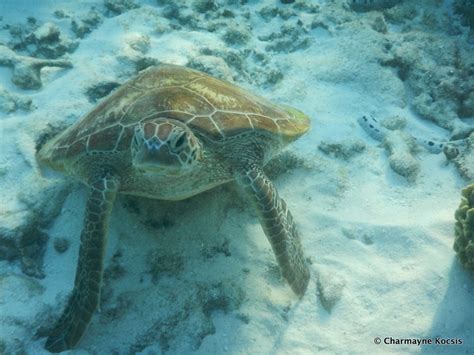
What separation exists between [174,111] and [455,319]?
260 centimetres

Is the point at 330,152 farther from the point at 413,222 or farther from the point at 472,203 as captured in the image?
the point at 472,203

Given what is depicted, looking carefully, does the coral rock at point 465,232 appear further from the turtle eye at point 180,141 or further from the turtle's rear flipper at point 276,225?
the turtle eye at point 180,141

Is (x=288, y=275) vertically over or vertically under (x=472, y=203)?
under

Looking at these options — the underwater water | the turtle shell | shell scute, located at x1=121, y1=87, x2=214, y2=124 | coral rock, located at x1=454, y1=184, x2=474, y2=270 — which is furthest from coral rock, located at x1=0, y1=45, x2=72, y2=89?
coral rock, located at x1=454, y1=184, x2=474, y2=270

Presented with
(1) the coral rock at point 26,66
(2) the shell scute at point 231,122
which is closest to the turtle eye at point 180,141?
(2) the shell scute at point 231,122

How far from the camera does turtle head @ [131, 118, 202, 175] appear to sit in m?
2.27

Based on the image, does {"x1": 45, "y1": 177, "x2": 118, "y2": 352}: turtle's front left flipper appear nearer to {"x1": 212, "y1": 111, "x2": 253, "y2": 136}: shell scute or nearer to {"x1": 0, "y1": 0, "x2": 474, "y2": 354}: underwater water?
{"x1": 0, "y1": 0, "x2": 474, "y2": 354}: underwater water

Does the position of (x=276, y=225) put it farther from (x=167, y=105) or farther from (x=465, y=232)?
(x=465, y=232)

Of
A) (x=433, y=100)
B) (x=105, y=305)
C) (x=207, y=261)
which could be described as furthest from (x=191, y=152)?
(x=433, y=100)

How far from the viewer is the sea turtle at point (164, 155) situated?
2.45 metres

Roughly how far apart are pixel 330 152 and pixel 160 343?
Answer: 99.6 inches

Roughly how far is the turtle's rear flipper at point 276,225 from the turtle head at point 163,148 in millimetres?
567

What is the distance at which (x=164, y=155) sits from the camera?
2.29 meters

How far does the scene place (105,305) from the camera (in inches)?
Result: 106
